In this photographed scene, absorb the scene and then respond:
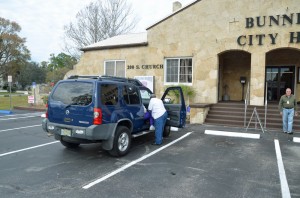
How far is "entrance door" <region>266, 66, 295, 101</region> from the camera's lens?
14198 millimetres

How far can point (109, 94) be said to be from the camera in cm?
625

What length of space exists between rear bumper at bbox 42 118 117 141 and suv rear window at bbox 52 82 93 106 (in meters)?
0.58

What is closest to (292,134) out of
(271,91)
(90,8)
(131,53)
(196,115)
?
(196,115)

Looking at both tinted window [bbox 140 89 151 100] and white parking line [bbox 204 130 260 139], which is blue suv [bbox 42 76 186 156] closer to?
tinted window [bbox 140 89 151 100]

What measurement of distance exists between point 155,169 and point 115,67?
461 inches

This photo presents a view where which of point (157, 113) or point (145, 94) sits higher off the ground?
point (145, 94)

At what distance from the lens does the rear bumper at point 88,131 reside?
577cm

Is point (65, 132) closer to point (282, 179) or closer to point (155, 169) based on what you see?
point (155, 169)

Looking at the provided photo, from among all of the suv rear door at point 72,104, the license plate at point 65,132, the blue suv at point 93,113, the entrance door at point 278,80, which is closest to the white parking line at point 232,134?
the blue suv at point 93,113

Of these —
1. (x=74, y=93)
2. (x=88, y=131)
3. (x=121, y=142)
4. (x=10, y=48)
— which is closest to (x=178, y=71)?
(x=121, y=142)

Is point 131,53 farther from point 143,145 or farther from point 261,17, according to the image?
point 143,145

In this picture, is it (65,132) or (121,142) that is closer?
(65,132)

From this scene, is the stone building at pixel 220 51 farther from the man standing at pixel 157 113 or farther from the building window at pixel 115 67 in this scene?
the man standing at pixel 157 113

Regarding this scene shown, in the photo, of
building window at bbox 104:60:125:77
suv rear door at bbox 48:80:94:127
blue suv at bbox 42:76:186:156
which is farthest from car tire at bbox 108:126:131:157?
building window at bbox 104:60:125:77
